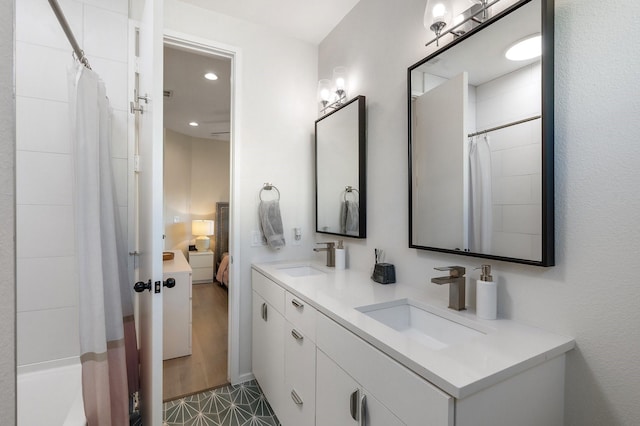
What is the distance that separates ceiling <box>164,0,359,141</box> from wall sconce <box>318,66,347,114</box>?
41cm

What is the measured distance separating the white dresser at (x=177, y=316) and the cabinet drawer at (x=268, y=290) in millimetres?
874

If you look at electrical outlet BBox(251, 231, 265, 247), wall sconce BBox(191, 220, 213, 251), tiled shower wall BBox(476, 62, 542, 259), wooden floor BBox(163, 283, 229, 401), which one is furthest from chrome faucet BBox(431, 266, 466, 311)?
wall sconce BBox(191, 220, 213, 251)

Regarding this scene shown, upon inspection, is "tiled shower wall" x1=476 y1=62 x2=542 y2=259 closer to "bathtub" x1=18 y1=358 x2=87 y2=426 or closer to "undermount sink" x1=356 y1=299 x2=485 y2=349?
"undermount sink" x1=356 y1=299 x2=485 y2=349

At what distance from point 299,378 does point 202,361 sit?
4.79ft

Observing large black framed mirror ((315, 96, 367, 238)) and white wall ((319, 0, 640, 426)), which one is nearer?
white wall ((319, 0, 640, 426))

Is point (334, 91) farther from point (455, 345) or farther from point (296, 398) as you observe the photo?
point (296, 398)

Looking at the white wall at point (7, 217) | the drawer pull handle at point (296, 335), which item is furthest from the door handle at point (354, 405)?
the white wall at point (7, 217)

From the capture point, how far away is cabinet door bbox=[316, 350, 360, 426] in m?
1.03

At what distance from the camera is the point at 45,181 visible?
162 centimetres

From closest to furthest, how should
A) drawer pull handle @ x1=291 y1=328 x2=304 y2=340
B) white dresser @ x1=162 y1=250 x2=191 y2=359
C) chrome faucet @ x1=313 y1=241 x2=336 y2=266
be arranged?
1. drawer pull handle @ x1=291 y1=328 x2=304 y2=340
2. chrome faucet @ x1=313 y1=241 x2=336 y2=266
3. white dresser @ x1=162 y1=250 x2=191 y2=359

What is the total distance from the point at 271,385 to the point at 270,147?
5.37 ft

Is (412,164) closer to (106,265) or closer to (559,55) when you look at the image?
(559,55)

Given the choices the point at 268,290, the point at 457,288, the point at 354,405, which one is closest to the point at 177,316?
the point at 268,290

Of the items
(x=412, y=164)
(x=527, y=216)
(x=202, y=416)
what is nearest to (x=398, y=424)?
(x=527, y=216)
